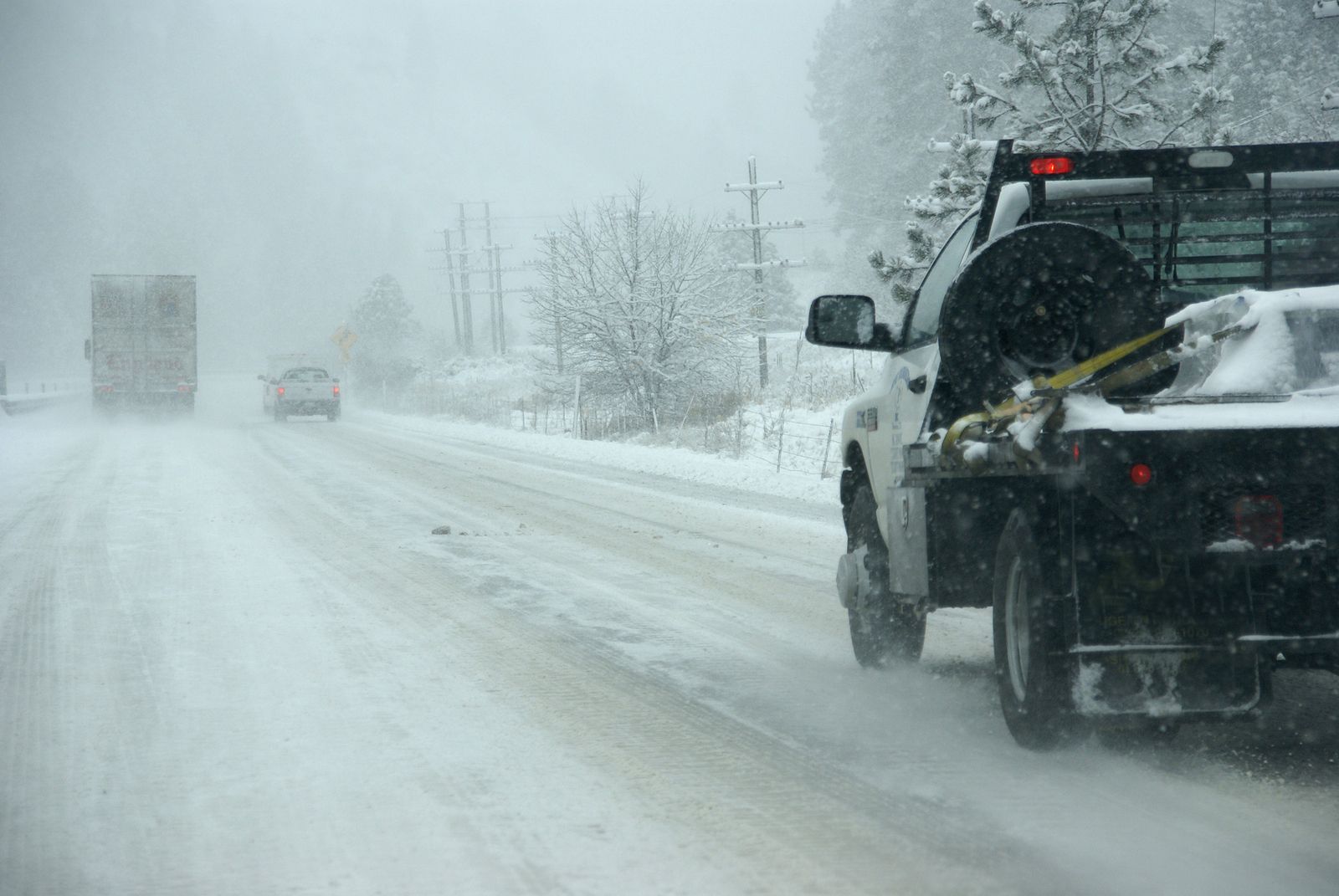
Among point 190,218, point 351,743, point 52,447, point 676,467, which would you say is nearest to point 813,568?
point 351,743

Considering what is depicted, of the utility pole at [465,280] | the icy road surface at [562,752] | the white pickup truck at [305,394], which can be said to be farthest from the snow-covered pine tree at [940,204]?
the utility pole at [465,280]

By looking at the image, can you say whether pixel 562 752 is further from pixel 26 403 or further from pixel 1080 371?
pixel 26 403

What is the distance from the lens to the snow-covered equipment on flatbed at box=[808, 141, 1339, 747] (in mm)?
3641

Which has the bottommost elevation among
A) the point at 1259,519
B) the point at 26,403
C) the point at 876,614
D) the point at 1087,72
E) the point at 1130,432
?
the point at 876,614

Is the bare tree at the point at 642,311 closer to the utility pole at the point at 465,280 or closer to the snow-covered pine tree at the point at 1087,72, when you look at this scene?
the snow-covered pine tree at the point at 1087,72

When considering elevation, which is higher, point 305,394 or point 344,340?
point 344,340

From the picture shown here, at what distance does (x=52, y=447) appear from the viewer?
2698 cm

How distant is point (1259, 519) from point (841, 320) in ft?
7.36

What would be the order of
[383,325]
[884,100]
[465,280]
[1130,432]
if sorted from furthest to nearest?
[465,280] < [383,325] < [884,100] < [1130,432]

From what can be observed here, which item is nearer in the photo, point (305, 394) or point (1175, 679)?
point (1175, 679)

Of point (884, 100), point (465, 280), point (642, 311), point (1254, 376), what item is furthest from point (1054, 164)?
point (465, 280)

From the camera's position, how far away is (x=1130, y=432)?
362 centimetres

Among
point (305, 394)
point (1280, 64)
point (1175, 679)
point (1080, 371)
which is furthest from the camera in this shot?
point (305, 394)

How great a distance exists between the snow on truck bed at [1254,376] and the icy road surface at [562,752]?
45.7 inches
